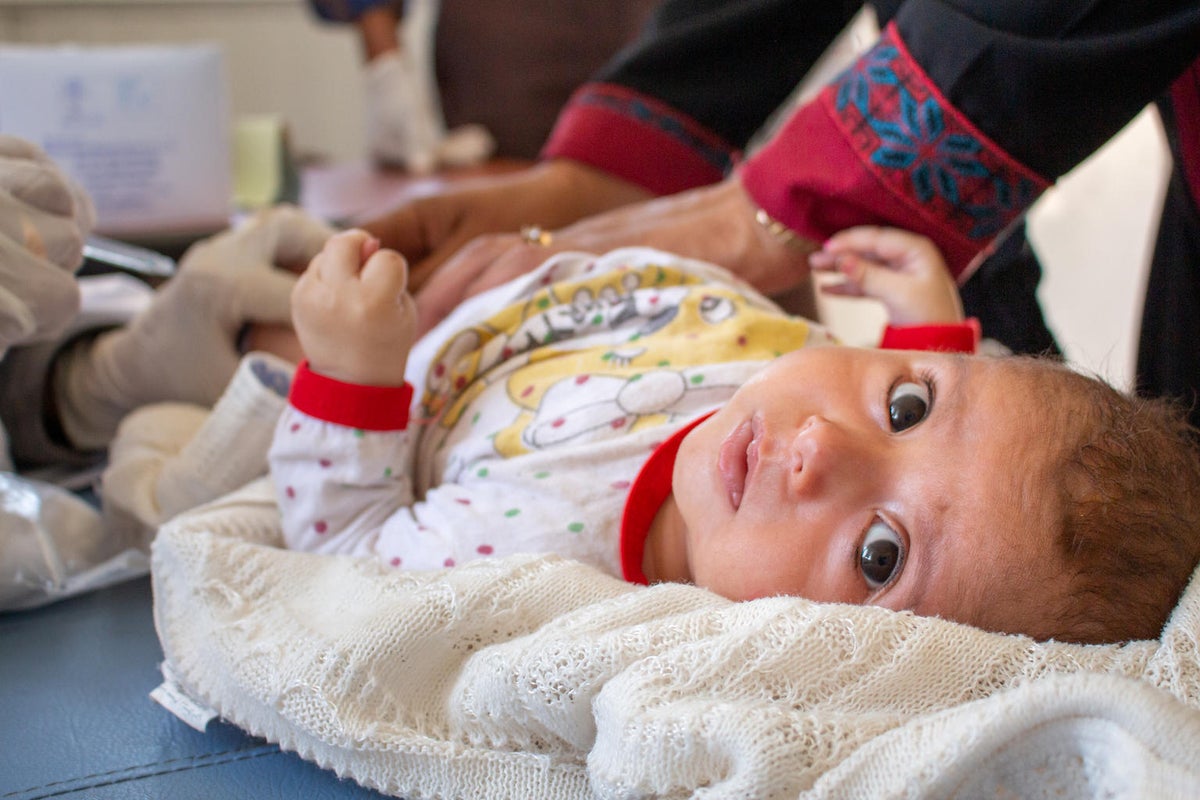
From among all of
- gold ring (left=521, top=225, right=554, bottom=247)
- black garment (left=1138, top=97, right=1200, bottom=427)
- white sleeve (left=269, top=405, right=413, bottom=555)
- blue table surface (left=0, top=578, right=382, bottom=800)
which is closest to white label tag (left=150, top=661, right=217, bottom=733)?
blue table surface (left=0, top=578, right=382, bottom=800)

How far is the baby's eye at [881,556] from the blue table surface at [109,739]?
323 millimetres

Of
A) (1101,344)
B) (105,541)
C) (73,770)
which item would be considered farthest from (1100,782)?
(1101,344)

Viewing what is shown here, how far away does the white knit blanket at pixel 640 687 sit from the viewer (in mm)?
428

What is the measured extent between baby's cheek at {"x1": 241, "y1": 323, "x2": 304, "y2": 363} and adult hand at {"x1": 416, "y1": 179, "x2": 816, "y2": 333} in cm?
12

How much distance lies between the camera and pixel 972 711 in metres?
0.44

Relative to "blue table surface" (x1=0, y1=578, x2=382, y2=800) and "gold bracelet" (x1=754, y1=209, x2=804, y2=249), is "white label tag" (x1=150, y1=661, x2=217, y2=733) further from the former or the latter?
"gold bracelet" (x1=754, y1=209, x2=804, y2=249)

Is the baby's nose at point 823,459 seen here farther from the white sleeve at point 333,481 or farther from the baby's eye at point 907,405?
the white sleeve at point 333,481

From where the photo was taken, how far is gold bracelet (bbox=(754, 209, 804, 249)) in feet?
3.05

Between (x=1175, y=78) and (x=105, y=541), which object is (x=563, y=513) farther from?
(x=1175, y=78)

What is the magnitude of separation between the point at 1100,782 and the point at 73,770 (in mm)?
530

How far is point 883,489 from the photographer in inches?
24.6

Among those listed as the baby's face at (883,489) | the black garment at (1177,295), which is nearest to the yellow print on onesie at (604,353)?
the baby's face at (883,489)

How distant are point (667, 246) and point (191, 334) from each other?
46 cm

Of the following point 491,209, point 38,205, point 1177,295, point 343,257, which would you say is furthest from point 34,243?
point 1177,295
